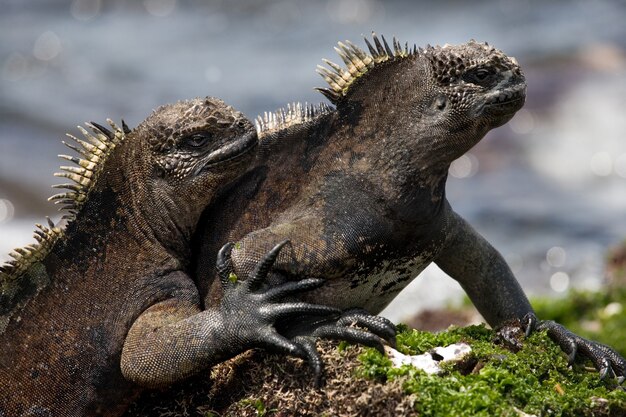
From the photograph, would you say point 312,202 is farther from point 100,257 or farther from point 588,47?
point 588,47

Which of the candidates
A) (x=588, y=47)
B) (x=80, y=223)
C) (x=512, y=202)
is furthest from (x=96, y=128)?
(x=588, y=47)

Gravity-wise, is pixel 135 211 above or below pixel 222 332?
above

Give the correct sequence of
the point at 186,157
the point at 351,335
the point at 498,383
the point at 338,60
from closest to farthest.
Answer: the point at 498,383 → the point at 351,335 → the point at 186,157 → the point at 338,60

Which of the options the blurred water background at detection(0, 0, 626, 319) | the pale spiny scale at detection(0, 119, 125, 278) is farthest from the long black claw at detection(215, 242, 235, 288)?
the blurred water background at detection(0, 0, 626, 319)

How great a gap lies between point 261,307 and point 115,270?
3.77 ft

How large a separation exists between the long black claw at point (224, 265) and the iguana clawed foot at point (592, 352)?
205 centimetres

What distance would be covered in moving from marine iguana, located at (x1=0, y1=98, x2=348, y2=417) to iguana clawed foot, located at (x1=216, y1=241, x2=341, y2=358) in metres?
0.02

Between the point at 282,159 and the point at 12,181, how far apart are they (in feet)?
42.6

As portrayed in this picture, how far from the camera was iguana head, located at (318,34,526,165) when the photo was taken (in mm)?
6141

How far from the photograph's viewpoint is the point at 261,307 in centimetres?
580

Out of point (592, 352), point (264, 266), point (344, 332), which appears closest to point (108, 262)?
point (264, 266)

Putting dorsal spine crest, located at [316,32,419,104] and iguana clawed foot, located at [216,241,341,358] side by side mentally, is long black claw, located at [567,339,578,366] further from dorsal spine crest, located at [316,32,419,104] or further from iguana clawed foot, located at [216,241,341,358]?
dorsal spine crest, located at [316,32,419,104]

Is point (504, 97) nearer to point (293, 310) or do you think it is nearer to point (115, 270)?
point (293, 310)

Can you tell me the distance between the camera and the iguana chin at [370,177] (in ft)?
20.1
